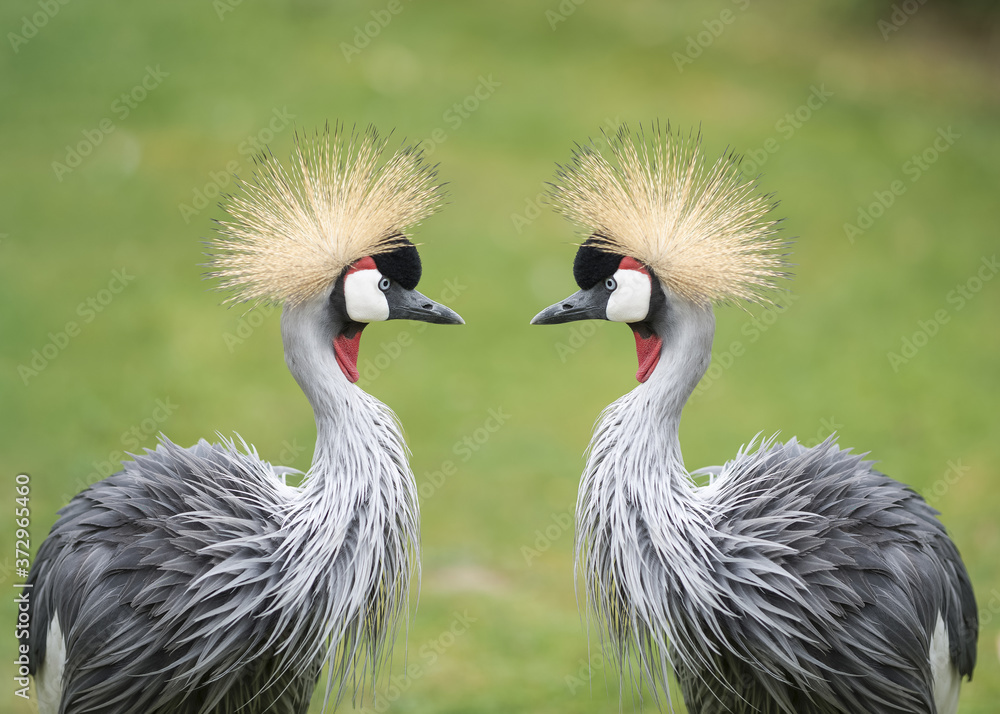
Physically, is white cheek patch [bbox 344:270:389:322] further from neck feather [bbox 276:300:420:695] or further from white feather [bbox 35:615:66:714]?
white feather [bbox 35:615:66:714]

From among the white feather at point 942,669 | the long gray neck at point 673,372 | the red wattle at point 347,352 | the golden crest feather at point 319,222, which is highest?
the golden crest feather at point 319,222

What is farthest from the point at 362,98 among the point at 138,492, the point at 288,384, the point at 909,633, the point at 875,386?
the point at 909,633

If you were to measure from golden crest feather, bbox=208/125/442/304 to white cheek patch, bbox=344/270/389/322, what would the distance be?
0.04 metres

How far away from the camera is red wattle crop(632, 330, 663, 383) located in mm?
2453

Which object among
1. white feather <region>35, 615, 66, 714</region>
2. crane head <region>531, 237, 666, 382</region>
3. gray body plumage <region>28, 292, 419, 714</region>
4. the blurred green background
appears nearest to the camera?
gray body plumage <region>28, 292, 419, 714</region>

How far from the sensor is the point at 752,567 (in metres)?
2.27

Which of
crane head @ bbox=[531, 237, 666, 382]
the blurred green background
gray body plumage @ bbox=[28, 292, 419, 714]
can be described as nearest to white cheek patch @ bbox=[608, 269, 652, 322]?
crane head @ bbox=[531, 237, 666, 382]

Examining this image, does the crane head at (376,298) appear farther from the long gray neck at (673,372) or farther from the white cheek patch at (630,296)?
the long gray neck at (673,372)

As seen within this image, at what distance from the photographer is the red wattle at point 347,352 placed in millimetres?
2438

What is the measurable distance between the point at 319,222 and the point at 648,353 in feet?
2.72

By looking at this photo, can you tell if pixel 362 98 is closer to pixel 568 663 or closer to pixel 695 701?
pixel 568 663

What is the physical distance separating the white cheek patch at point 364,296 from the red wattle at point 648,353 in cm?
61

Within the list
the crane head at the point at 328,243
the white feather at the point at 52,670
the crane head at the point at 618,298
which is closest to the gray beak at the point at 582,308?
the crane head at the point at 618,298

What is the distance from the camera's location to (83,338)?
18.0ft
